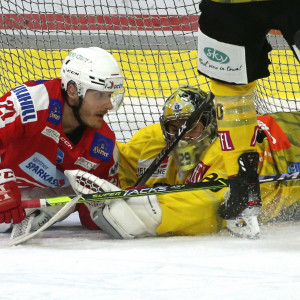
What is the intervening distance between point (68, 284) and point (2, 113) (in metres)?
1.02

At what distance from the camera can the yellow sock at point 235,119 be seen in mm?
2301

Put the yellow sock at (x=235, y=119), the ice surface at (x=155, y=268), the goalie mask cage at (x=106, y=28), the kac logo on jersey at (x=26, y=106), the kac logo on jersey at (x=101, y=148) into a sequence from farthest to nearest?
the goalie mask cage at (x=106, y=28) → the kac logo on jersey at (x=101, y=148) → the kac logo on jersey at (x=26, y=106) → the yellow sock at (x=235, y=119) → the ice surface at (x=155, y=268)

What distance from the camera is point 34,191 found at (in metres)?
2.86

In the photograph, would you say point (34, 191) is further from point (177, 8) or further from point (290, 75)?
point (290, 75)

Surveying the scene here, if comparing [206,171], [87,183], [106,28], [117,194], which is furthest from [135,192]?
[106,28]

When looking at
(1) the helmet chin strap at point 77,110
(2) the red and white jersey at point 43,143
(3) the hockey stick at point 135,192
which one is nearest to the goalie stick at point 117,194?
(3) the hockey stick at point 135,192

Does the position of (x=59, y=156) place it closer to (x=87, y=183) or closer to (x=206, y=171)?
(x=87, y=183)

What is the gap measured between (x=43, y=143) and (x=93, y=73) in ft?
1.07

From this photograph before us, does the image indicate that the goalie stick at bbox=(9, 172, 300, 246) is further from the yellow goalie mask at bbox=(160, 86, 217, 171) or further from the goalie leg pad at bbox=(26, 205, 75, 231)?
the yellow goalie mask at bbox=(160, 86, 217, 171)

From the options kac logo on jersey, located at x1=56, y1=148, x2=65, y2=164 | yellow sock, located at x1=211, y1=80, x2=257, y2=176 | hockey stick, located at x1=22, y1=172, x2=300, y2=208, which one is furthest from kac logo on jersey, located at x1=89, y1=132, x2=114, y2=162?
yellow sock, located at x1=211, y1=80, x2=257, y2=176

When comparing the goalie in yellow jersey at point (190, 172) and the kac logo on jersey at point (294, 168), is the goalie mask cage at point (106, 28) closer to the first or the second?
the goalie in yellow jersey at point (190, 172)

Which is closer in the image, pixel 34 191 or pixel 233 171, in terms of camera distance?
pixel 233 171

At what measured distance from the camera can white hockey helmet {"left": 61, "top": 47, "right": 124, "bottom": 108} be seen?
2.70m

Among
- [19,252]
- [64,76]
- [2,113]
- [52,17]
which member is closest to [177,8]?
[52,17]
